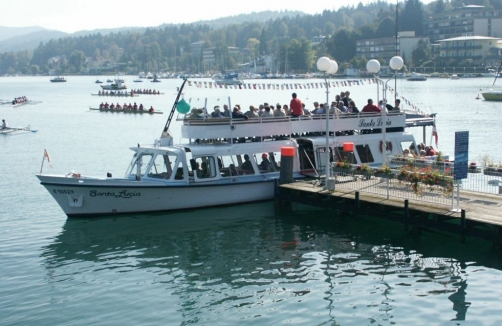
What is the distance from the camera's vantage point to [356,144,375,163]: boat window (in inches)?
1170

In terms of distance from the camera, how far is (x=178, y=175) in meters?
26.1

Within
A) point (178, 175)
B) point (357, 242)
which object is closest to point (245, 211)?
point (178, 175)

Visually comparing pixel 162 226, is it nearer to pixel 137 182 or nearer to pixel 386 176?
pixel 137 182

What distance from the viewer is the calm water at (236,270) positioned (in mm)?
16844

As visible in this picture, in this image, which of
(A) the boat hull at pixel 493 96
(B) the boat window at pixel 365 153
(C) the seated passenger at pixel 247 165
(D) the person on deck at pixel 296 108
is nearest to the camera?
(C) the seated passenger at pixel 247 165

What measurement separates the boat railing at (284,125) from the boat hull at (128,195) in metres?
2.17

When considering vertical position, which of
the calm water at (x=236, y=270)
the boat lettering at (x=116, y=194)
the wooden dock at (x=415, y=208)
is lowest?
the calm water at (x=236, y=270)

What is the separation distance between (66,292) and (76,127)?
59.3 m

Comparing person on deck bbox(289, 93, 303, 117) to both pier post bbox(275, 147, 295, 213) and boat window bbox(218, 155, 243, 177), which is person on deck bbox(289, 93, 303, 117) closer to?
pier post bbox(275, 147, 295, 213)

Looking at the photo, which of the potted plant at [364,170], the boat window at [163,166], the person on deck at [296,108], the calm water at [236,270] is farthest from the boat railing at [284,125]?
the potted plant at [364,170]

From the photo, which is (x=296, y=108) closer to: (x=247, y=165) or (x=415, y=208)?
(x=247, y=165)

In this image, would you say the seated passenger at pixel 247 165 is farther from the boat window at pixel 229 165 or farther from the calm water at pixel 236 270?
the calm water at pixel 236 270

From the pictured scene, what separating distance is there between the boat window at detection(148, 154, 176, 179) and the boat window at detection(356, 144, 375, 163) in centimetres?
831

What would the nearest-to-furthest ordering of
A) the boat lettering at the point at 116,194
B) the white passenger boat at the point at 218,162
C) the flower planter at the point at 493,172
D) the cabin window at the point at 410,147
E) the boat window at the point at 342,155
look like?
1. the flower planter at the point at 493,172
2. the boat lettering at the point at 116,194
3. the white passenger boat at the point at 218,162
4. the boat window at the point at 342,155
5. the cabin window at the point at 410,147
